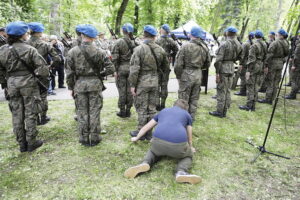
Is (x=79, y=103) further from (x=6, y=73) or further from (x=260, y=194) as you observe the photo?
(x=260, y=194)

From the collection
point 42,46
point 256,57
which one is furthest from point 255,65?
point 42,46

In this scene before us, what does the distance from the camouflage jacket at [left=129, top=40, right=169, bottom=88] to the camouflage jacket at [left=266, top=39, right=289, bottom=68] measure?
4.84 metres

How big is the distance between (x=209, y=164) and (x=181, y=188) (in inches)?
39.1

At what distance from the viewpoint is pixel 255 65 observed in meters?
7.14

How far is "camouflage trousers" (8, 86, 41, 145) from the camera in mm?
4184

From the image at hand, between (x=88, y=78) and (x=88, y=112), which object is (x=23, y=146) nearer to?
(x=88, y=112)

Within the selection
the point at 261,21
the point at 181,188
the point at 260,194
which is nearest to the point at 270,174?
the point at 260,194

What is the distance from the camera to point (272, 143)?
5.31 meters

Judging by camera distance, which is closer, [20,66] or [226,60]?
[20,66]

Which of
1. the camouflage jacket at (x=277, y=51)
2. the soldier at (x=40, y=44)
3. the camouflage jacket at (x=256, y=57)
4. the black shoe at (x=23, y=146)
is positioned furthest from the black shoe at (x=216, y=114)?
the black shoe at (x=23, y=146)

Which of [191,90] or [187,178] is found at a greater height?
[191,90]

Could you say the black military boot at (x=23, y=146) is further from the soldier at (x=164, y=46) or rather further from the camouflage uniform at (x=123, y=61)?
the soldier at (x=164, y=46)

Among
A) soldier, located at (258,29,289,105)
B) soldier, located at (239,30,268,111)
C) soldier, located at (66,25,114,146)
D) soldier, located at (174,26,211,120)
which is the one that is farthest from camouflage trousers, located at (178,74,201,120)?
soldier, located at (258,29,289,105)

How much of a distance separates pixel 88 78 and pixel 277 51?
667 cm
